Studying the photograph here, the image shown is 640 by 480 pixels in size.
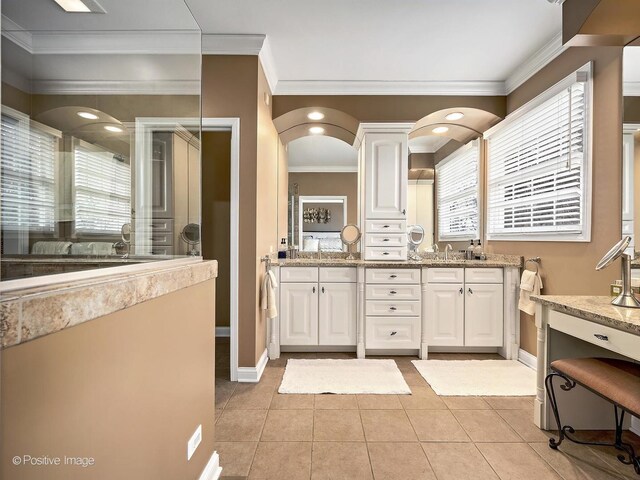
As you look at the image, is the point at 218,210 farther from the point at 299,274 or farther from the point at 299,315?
the point at 299,315

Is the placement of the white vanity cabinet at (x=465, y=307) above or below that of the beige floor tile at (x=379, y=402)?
above

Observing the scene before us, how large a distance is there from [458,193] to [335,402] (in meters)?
2.81

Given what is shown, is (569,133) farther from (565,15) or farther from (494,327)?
(494,327)

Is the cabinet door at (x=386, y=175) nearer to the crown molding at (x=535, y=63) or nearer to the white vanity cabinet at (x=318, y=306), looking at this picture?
the white vanity cabinet at (x=318, y=306)

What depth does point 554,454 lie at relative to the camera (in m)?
1.77

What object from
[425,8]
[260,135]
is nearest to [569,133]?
[425,8]

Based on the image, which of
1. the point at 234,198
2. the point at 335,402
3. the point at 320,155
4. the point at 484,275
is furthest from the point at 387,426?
the point at 320,155

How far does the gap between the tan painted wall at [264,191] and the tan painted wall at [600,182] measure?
246 centimetres

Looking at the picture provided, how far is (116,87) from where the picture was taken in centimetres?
115

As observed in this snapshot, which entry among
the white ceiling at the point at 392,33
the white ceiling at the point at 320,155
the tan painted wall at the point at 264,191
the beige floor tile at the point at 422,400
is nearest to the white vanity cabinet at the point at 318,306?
the tan painted wall at the point at 264,191

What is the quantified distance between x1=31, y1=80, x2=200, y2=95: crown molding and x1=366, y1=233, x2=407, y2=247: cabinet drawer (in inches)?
89.5

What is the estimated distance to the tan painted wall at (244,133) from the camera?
2656 mm

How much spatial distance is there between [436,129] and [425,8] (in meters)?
1.67

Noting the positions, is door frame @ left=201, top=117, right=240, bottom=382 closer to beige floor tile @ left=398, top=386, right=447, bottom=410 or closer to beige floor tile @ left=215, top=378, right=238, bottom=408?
beige floor tile @ left=215, top=378, right=238, bottom=408
